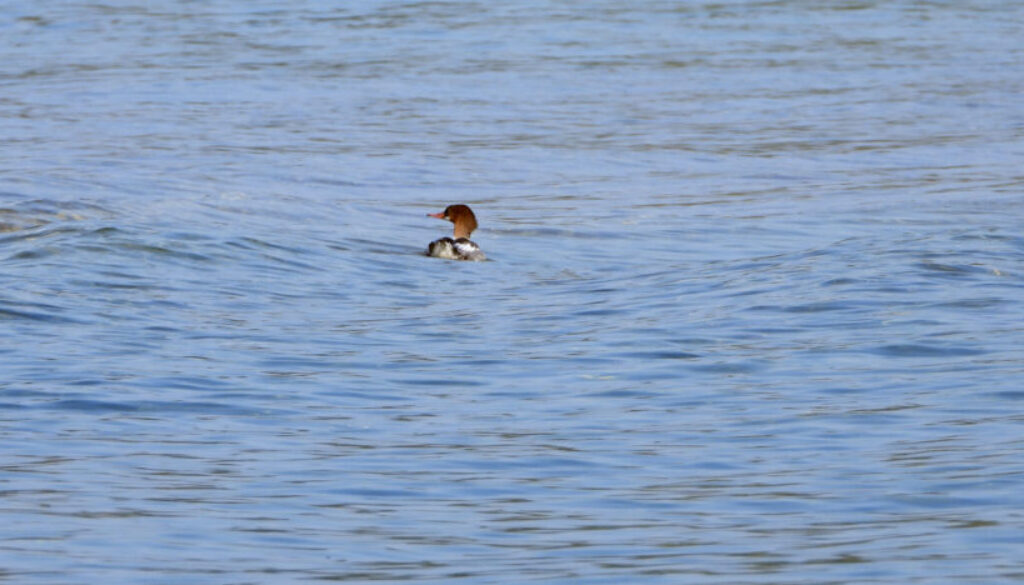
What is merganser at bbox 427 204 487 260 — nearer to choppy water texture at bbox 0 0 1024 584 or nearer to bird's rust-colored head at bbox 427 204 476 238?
bird's rust-colored head at bbox 427 204 476 238

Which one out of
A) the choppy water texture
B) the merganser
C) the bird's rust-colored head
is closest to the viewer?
the choppy water texture

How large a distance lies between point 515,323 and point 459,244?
2643 mm

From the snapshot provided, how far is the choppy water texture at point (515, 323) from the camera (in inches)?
234

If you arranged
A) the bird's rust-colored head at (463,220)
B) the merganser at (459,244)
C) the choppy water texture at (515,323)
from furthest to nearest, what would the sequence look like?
the bird's rust-colored head at (463,220) < the merganser at (459,244) < the choppy water texture at (515,323)

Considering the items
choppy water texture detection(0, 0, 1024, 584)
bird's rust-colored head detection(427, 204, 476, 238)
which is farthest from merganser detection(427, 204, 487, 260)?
choppy water texture detection(0, 0, 1024, 584)

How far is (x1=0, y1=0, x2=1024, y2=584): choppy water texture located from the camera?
19.5 feet

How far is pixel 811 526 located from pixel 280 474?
6.75ft

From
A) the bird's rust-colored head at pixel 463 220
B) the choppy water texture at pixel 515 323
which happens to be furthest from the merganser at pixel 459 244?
the choppy water texture at pixel 515 323

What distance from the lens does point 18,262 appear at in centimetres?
1225

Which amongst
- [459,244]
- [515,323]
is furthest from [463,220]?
[515,323]

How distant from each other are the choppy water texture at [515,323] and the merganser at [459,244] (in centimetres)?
15

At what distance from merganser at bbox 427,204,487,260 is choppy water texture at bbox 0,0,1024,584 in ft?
0.48

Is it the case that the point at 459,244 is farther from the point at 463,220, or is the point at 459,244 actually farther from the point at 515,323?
the point at 515,323

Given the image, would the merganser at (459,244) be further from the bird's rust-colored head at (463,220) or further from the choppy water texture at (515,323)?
the choppy water texture at (515,323)
